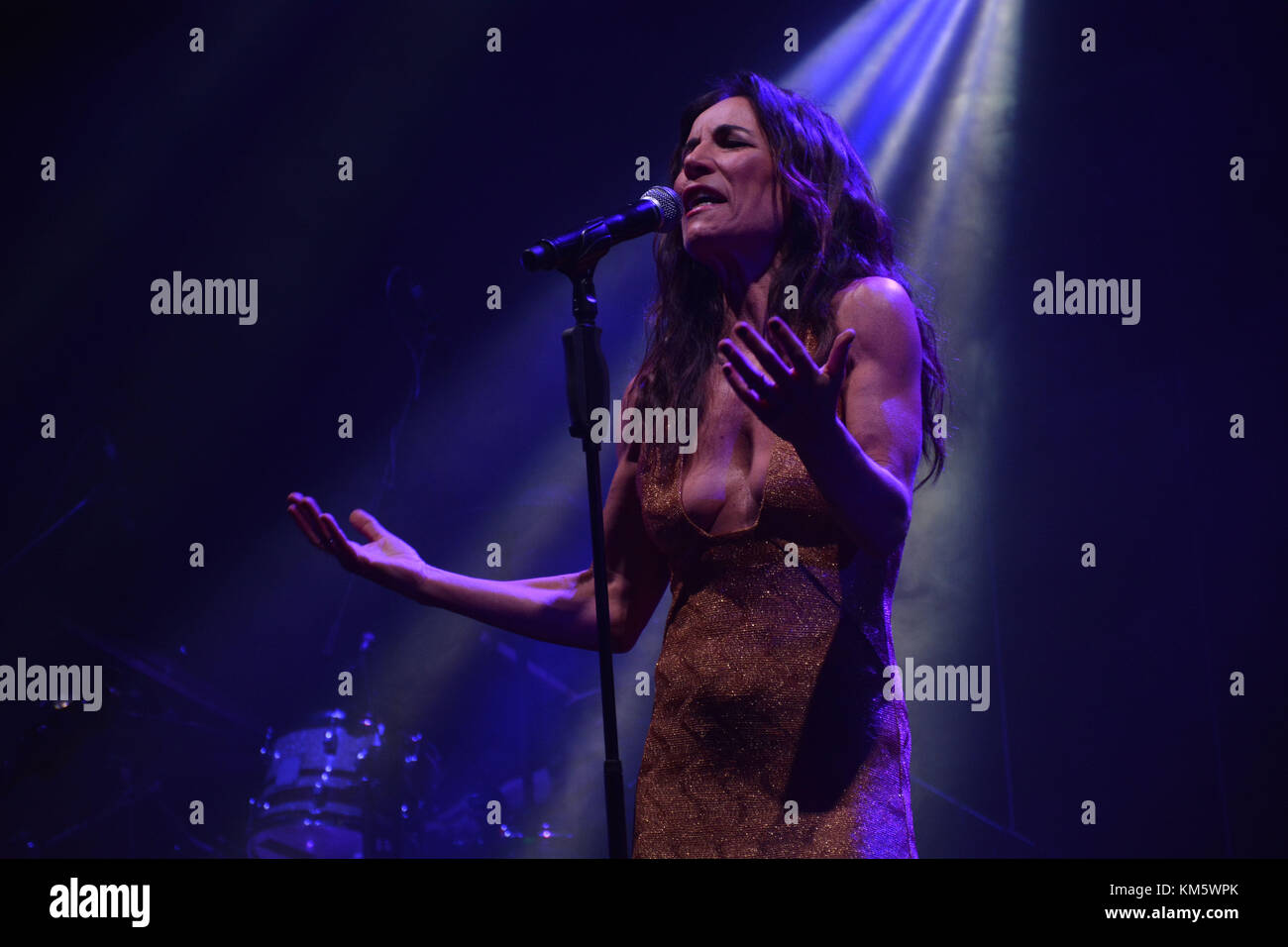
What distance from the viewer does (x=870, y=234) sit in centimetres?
195

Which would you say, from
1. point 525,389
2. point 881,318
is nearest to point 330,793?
point 525,389

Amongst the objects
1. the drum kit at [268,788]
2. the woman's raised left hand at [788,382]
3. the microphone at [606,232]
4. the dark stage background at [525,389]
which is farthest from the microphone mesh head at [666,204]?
the drum kit at [268,788]

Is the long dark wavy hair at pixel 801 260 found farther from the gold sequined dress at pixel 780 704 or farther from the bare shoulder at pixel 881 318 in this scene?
the gold sequined dress at pixel 780 704

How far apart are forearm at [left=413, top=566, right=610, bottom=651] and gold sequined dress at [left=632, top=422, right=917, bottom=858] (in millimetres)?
307

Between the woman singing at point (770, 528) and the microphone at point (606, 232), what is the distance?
6cm

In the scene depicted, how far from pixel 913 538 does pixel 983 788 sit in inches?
40.8

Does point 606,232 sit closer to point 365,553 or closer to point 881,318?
point 881,318

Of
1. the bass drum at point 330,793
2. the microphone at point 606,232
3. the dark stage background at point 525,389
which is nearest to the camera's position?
the microphone at point 606,232

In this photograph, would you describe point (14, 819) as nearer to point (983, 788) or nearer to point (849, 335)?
point (983, 788)

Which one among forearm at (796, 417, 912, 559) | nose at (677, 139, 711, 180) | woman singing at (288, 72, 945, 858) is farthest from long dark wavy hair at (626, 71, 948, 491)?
forearm at (796, 417, 912, 559)

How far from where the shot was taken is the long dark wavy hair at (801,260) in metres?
1.83

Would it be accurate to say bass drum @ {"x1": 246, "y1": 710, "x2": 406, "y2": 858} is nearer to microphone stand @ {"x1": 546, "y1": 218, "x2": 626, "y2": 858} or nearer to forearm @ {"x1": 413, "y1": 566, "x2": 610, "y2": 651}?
forearm @ {"x1": 413, "y1": 566, "x2": 610, "y2": 651}

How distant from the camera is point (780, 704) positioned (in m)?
1.52
